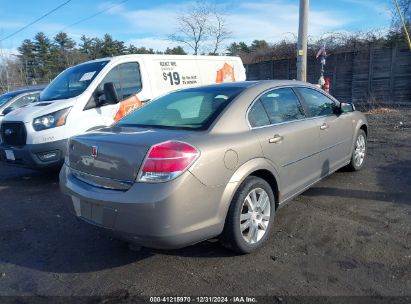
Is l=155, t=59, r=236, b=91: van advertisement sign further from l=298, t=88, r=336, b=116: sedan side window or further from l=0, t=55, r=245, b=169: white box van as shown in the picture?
l=298, t=88, r=336, b=116: sedan side window

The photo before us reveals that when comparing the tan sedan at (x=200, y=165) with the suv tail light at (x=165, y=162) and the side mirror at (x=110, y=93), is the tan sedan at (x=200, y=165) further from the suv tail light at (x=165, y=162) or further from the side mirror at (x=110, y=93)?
the side mirror at (x=110, y=93)

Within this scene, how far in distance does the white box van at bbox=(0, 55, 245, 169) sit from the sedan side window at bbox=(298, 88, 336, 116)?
3.29 meters

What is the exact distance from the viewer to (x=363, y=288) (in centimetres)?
293

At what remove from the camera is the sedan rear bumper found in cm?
293

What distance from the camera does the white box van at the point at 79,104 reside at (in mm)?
6129

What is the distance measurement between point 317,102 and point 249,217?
214cm

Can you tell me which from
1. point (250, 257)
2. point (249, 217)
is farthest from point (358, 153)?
point (250, 257)

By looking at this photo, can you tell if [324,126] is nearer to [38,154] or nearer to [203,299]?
[203,299]

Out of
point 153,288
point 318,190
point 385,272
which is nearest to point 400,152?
point 318,190

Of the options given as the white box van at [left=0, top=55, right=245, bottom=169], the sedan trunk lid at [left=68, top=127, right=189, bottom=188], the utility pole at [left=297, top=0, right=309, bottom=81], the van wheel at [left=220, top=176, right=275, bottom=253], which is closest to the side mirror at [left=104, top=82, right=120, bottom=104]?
the white box van at [left=0, top=55, right=245, bottom=169]

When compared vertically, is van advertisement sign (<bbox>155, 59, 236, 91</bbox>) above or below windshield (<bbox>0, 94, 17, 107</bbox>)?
above

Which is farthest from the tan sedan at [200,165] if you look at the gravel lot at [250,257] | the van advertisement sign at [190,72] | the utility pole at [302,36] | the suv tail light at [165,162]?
the utility pole at [302,36]

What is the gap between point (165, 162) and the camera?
2973mm

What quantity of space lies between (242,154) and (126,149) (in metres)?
1.00
